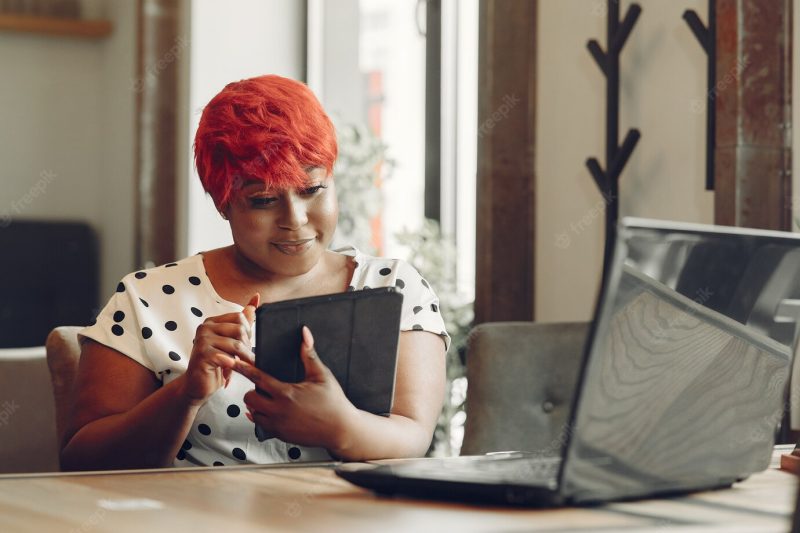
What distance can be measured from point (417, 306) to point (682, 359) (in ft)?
2.89

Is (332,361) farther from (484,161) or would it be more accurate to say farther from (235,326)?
(484,161)

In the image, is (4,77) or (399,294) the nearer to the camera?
(399,294)

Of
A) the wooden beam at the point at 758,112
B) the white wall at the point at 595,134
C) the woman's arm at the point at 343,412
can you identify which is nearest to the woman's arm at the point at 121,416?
the woman's arm at the point at 343,412

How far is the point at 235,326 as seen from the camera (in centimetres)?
130

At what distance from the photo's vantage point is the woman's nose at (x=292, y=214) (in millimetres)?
1632

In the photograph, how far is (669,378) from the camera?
89 centimetres

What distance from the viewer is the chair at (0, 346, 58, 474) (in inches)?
79.6

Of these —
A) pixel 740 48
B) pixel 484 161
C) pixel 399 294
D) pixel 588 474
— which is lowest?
pixel 588 474

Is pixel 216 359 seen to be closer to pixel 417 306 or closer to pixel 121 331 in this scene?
pixel 121 331

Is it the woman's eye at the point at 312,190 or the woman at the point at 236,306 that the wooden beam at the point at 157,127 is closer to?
the woman at the point at 236,306

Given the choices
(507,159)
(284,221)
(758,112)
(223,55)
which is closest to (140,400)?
(284,221)

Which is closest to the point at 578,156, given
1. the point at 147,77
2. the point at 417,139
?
the point at 417,139

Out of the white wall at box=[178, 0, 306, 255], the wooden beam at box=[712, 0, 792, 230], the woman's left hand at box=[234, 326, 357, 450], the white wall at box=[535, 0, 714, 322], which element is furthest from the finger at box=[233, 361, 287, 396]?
the white wall at box=[178, 0, 306, 255]

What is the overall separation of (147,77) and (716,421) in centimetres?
374
